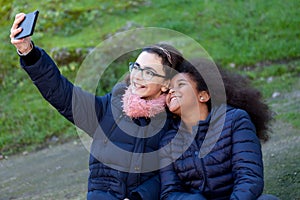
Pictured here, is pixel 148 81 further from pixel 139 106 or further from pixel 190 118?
pixel 190 118

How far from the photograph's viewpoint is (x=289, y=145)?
5238 mm

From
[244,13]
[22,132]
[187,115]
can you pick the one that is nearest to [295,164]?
Answer: [187,115]

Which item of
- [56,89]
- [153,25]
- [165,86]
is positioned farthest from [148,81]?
[153,25]

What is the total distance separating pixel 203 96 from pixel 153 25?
22.4ft

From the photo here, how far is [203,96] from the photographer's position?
3.34m

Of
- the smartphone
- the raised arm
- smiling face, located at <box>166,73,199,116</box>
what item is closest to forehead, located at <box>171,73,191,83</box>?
smiling face, located at <box>166,73,199,116</box>

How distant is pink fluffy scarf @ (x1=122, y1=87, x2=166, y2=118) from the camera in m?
3.22

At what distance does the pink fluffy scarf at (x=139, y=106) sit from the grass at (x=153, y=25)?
2.71m

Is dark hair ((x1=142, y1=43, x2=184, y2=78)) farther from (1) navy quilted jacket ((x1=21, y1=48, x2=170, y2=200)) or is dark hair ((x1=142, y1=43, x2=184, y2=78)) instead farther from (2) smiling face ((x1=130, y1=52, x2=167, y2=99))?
(1) navy quilted jacket ((x1=21, y1=48, x2=170, y2=200))

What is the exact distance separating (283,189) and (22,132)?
4.28 meters

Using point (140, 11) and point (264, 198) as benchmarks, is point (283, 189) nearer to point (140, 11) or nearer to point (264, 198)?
point (264, 198)

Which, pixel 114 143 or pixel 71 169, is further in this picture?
pixel 71 169

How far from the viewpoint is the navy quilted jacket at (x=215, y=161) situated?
118 inches

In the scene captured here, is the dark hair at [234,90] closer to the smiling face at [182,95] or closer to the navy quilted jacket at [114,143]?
the smiling face at [182,95]
